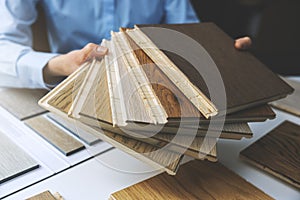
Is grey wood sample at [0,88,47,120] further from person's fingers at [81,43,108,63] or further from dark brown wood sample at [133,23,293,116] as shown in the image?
dark brown wood sample at [133,23,293,116]

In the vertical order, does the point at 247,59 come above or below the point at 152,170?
above

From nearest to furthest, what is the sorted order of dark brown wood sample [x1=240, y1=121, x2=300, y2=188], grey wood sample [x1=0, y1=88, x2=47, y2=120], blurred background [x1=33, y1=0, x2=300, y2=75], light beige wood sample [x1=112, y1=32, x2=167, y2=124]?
1. light beige wood sample [x1=112, y1=32, x2=167, y2=124]
2. dark brown wood sample [x1=240, y1=121, x2=300, y2=188]
3. grey wood sample [x1=0, y1=88, x2=47, y2=120]
4. blurred background [x1=33, y1=0, x2=300, y2=75]

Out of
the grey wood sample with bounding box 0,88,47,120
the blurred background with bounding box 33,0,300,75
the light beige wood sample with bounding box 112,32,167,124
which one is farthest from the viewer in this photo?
the blurred background with bounding box 33,0,300,75

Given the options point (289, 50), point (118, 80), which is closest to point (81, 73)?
point (118, 80)

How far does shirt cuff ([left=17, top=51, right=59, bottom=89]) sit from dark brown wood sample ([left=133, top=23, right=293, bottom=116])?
293 millimetres

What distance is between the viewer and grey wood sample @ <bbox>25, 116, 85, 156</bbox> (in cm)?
59

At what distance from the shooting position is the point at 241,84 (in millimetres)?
574

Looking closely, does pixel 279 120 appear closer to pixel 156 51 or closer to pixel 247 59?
pixel 247 59

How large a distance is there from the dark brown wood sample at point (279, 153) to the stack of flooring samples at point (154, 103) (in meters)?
0.08

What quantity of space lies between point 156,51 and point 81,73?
0.13 meters

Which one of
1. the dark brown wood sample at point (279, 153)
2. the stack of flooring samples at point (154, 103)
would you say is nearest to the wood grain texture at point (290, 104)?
the dark brown wood sample at point (279, 153)

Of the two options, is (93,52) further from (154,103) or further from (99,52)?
(154,103)

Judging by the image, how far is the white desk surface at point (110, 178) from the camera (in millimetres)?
504

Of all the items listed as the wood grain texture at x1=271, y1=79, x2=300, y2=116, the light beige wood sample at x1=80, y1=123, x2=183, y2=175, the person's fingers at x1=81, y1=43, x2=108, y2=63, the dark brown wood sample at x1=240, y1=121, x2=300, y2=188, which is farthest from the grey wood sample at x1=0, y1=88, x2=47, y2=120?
the wood grain texture at x1=271, y1=79, x2=300, y2=116
